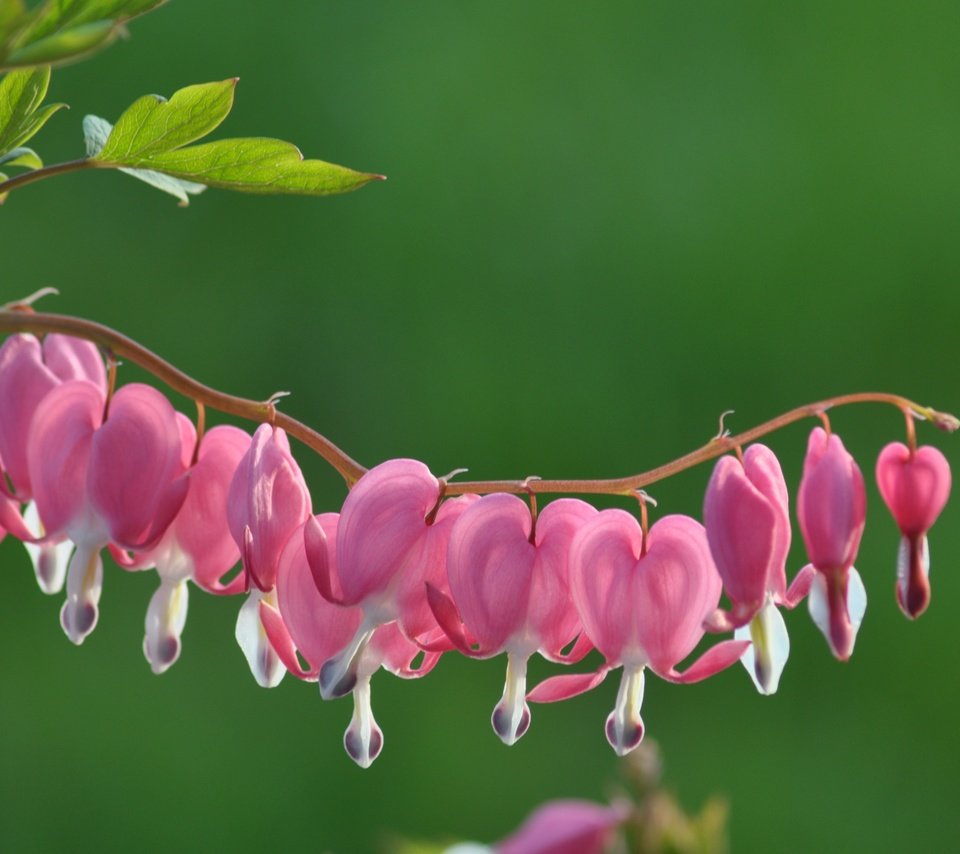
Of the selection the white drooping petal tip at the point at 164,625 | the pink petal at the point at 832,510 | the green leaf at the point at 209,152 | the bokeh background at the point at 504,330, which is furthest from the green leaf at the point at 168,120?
the bokeh background at the point at 504,330

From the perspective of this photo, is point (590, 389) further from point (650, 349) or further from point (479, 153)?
point (479, 153)

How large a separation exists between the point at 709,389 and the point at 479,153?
0.74 metres

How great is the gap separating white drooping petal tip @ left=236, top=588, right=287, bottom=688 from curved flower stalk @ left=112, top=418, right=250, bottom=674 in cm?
2

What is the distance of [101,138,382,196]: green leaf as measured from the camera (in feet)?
2.08

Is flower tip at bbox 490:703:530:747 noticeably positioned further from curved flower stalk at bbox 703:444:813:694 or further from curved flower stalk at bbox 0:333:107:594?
curved flower stalk at bbox 0:333:107:594

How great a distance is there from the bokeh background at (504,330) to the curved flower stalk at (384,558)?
2.26 metres

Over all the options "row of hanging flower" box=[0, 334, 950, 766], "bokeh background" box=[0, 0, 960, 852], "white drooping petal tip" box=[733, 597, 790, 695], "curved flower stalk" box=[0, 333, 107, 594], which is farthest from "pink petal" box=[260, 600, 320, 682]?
"bokeh background" box=[0, 0, 960, 852]

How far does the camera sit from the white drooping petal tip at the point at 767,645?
22.7 inches

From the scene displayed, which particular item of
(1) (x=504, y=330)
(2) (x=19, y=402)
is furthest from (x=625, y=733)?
(1) (x=504, y=330)

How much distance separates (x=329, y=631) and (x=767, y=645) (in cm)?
20

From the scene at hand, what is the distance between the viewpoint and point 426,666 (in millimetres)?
640

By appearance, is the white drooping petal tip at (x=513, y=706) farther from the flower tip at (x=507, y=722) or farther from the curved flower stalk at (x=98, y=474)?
the curved flower stalk at (x=98, y=474)

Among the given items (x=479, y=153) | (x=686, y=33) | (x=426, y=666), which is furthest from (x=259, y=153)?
(x=686, y=33)

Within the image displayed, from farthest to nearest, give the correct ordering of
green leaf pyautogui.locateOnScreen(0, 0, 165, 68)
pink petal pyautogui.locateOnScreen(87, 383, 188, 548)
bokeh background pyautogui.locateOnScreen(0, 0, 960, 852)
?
bokeh background pyautogui.locateOnScreen(0, 0, 960, 852) → pink petal pyautogui.locateOnScreen(87, 383, 188, 548) → green leaf pyautogui.locateOnScreen(0, 0, 165, 68)
